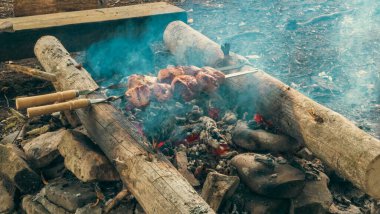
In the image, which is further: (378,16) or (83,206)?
(378,16)

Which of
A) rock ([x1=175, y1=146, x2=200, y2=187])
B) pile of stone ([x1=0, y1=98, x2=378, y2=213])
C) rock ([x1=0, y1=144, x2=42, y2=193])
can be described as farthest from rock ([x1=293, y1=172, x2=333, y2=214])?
rock ([x1=0, y1=144, x2=42, y2=193])

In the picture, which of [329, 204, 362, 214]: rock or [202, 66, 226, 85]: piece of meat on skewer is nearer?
[329, 204, 362, 214]: rock

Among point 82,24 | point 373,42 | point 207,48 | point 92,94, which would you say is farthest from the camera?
point 373,42

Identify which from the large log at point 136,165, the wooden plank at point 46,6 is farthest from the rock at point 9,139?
the wooden plank at point 46,6

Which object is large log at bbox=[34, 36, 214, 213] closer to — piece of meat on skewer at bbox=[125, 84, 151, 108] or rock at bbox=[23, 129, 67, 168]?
piece of meat on skewer at bbox=[125, 84, 151, 108]

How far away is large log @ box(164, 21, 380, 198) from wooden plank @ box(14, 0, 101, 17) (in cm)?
424

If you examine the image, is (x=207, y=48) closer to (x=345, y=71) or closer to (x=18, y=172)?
(x=345, y=71)


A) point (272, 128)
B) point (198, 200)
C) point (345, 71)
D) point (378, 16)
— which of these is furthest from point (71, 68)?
point (378, 16)

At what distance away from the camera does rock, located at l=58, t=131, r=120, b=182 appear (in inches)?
172

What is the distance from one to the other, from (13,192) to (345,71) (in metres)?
5.94

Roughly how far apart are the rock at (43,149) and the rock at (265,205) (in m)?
2.34

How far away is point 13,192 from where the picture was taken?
497 centimetres

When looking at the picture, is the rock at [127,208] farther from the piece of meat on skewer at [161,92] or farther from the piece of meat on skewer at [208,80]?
the piece of meat on skewer at [208,80]

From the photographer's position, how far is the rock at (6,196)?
4941 mm
